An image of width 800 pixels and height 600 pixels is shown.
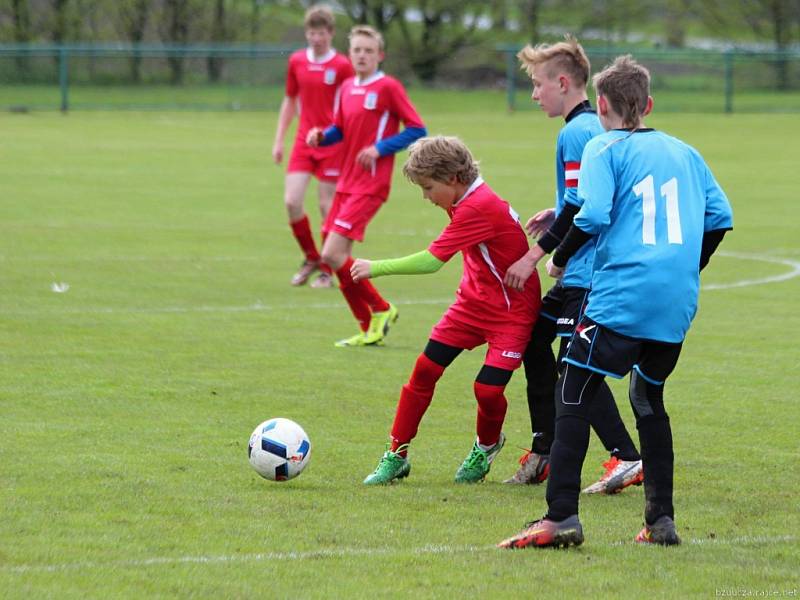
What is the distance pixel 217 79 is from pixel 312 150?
28860 mm

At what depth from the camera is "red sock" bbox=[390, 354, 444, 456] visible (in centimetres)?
632

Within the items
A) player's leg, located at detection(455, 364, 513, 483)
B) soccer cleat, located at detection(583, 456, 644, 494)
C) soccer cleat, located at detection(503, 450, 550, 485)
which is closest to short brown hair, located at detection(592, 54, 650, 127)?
player's leg, located at detection(455, 364, 513, 483)

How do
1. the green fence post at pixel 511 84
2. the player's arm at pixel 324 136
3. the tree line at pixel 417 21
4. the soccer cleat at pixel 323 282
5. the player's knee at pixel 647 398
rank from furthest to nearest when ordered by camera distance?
the tree line at pixel 417 21, the green fence post at pixel 511 84, the soccer cleat at pixel 323 282, the player's arm at pixel 324 136, the player's knee at pixel 647 398

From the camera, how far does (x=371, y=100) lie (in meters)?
10.9

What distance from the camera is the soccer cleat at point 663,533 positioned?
17.1 feet

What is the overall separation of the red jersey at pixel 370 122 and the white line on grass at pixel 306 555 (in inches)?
229

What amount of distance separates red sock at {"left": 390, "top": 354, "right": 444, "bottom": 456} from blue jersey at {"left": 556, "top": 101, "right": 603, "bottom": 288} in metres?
0.73

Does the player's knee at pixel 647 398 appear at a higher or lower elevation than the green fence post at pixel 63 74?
higher

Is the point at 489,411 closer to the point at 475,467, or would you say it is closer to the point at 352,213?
the point at 475,467

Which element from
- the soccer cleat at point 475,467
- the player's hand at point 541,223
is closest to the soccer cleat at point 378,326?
the soccer cleat at point 475,467

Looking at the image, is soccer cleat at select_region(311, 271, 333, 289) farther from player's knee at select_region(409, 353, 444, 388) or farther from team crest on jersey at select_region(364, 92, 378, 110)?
player's knee at select_region(409, 353, 444, 388)

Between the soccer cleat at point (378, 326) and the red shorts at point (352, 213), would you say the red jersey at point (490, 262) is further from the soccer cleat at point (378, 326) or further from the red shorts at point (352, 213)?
the red shorts at point (352, 213)

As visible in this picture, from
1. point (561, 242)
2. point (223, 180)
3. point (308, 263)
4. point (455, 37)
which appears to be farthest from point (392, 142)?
point (455, 37)

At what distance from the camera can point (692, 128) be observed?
34.0 m
